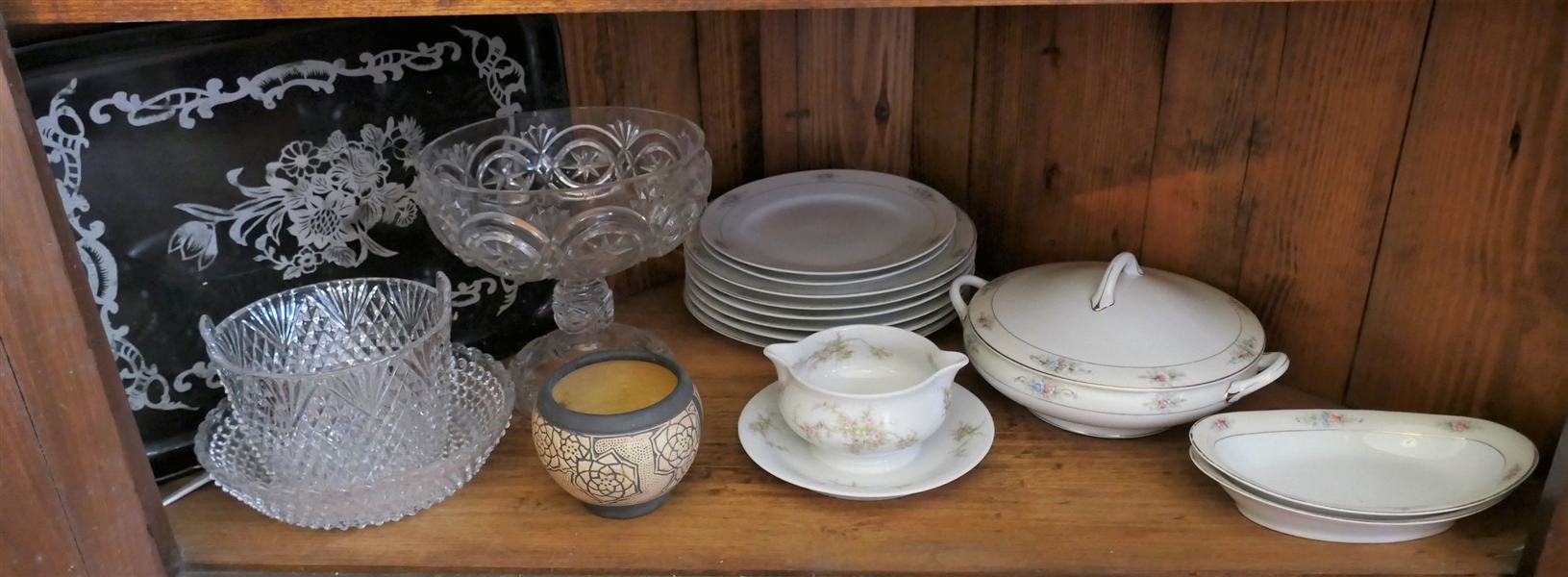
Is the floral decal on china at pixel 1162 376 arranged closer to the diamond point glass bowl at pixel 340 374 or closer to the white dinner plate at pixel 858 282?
the white dinner plate at pixel 858 282

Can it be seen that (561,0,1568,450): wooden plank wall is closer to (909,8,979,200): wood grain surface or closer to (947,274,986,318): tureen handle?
(909,8,979,200): wood grain surface

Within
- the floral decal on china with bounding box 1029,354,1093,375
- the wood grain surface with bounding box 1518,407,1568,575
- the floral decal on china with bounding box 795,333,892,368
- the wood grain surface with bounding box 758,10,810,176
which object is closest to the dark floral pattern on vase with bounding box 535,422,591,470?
the floral decal on china with bounding box 795,333,892,368

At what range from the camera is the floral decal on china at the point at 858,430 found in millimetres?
747

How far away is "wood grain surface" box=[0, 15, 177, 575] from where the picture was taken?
23.7 inches

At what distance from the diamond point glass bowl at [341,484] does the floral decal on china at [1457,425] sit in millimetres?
647

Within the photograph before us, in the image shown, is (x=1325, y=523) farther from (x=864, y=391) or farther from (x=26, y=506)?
(x=26, y=506)

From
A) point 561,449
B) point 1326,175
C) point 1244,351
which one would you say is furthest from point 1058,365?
point 561,449

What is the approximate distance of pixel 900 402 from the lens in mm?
746

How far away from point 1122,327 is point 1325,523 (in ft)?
0.61

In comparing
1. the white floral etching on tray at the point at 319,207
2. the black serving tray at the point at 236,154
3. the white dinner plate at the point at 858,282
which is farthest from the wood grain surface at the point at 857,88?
the white floral etching on tray at the point at 319,207

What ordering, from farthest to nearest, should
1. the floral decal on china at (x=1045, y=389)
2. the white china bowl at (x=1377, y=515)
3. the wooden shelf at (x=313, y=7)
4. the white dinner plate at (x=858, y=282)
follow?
the white dinner plate at (x=858, y=282) → the floral decal on china at (x=1045, y=389) → the white china bowl at (x=1377, y=515) → the wooden shelf at (x=313, y=7)

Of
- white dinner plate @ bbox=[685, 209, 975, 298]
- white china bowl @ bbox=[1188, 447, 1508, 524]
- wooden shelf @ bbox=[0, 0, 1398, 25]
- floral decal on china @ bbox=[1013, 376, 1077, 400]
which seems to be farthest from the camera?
white dinner plate @ bbox=[685, 209, 975, 298]

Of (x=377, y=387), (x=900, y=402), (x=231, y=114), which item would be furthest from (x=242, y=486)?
(x=900, y=402)

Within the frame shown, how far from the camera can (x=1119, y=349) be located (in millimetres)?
793
